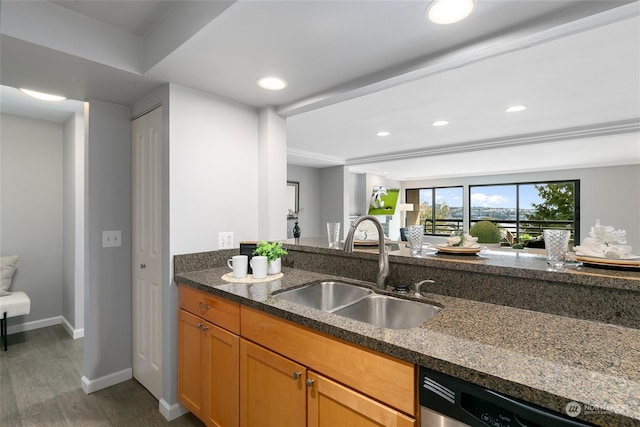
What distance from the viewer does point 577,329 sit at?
1062 mm

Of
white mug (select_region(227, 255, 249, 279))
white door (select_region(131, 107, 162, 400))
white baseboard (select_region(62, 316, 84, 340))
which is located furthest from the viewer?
white baseboard (select_region(62, 316, 84, 340))

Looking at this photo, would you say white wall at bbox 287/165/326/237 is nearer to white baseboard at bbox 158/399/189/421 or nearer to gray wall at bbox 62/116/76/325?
gray wall at bbox 62/116/76/325

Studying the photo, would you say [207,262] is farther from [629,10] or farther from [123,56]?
[629,10]

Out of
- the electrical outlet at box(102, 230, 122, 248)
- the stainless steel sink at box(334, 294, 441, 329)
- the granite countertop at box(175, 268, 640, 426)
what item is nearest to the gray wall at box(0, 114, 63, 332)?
the electrical outlet at box(102, 230, 122, 248)

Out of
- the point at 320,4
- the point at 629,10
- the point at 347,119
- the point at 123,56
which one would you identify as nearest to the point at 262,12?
the point at 320,4

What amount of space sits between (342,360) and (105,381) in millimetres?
2102

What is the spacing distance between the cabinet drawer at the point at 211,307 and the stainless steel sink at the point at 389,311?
517mm

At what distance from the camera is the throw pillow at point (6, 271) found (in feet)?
9.89

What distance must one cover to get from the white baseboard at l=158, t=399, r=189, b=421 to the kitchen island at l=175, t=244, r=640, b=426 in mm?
858

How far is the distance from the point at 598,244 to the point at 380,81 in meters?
1.32

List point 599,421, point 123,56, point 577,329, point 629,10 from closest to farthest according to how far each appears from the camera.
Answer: point 599,421 < point 577,329 < point 629,10 < point 123,56

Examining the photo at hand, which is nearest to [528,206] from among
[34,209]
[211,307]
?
[211,307]

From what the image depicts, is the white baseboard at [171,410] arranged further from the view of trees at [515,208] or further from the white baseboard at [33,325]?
the view of trees at [515,208]

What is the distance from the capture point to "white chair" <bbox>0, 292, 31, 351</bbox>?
9.23ft
